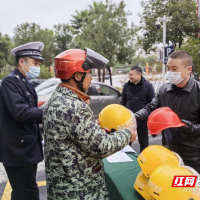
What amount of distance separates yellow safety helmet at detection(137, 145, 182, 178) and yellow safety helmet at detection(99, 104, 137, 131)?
0.69 ft

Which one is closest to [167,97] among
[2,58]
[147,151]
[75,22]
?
[147,151]

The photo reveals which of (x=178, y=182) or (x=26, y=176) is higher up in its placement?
(x=178, y=182)

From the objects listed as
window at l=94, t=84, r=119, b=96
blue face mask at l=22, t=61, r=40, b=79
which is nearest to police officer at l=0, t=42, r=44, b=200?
blue face mask at l=22, t=61, r=40, b=79

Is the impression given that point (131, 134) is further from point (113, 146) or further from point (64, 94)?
point (64, 94)

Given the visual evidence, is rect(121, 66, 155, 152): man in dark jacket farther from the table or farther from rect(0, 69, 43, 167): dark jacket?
rect(0, 69, 43, 167): dark jacket

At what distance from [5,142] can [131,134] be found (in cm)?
120

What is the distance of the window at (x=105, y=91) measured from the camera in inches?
284

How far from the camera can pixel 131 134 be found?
1399 mm

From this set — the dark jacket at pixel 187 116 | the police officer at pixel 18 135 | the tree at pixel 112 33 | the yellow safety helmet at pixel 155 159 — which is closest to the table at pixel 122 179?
the yellow safety helmet at pixel 155 159

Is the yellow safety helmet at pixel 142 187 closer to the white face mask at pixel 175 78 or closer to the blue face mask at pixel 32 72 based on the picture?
the white face mask at pixel 175 78

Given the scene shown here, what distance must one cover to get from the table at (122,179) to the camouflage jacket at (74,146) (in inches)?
12.6

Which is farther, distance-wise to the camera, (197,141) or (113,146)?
(197,141)

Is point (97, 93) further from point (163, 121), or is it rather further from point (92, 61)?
→ point (92, 61)

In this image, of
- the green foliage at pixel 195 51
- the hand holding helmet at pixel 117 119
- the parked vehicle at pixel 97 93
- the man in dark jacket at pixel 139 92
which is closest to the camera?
the hand holding helmet at pixel 117 119
